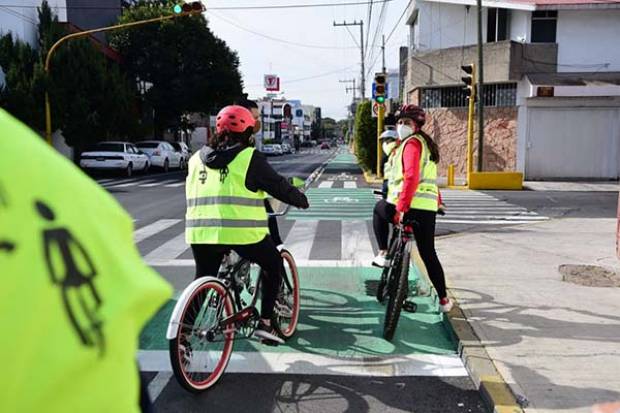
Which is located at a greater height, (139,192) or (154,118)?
(154,118)

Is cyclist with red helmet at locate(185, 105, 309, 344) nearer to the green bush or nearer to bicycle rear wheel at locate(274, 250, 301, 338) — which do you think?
bicycle rear wheel at locate(274, 250, 301, 338)

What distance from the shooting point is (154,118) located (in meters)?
37.6

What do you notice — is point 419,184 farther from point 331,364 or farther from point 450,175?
point 450,175

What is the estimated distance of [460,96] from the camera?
24422 millimetres

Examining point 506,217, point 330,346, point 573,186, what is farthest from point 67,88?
point 330,346

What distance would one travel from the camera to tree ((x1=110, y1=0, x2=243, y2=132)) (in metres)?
35.1

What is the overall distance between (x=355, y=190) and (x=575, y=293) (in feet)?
41.4

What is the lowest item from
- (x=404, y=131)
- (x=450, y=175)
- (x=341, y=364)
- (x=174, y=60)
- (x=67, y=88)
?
(x=341, y=364)

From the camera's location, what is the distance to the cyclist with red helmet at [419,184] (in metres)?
4.99

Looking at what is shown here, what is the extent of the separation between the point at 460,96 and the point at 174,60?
17990mm

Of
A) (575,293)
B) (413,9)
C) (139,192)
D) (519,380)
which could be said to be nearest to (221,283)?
(519,380)

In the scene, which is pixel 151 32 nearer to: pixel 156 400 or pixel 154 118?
pixel 154 118

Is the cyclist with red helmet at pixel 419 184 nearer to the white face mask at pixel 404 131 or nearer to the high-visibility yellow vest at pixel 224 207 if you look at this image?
the white face mask at pixel 404 131

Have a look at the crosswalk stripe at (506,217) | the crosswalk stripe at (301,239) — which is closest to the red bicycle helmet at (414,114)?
the crosswalk stripe at (301,239)
